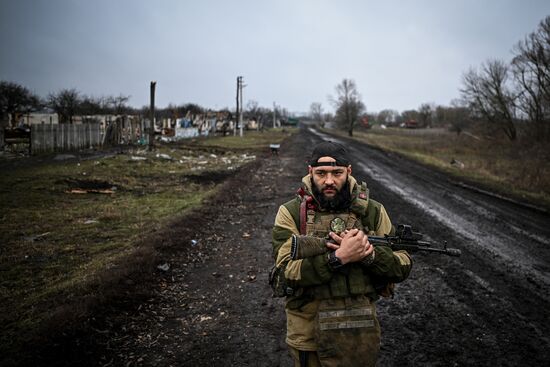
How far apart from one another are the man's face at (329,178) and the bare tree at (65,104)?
A: 36.5 m

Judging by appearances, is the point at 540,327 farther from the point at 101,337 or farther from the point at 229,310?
the point at 101,337

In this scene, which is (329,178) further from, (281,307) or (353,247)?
(281,307)

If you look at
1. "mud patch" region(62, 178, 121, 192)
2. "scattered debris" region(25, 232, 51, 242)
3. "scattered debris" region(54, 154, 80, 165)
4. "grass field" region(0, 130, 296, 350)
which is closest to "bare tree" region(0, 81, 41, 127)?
"scattered debris" region(54, 154, 80, 165)

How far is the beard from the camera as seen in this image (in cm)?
246

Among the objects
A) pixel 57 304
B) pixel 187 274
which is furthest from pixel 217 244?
pixel 57 304

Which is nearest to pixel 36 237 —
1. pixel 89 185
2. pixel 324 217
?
pixel 89 185

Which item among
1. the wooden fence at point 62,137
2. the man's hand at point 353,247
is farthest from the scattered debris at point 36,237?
the wooden fence at point 62,137

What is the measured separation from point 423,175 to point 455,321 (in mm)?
13151

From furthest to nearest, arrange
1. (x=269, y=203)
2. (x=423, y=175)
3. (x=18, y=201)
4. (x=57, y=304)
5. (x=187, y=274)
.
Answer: (x=423, y=175)
(x=269, y=203)
(x=18, y=201)
(x=187, y=274)
(x=57, y=304)

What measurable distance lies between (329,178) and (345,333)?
988 millimetres

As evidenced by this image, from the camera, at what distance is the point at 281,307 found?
483cm

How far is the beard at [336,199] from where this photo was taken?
2465 mm

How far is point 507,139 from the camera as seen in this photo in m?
33.8

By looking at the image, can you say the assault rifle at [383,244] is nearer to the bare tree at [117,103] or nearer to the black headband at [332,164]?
the black headband at [332,164]
